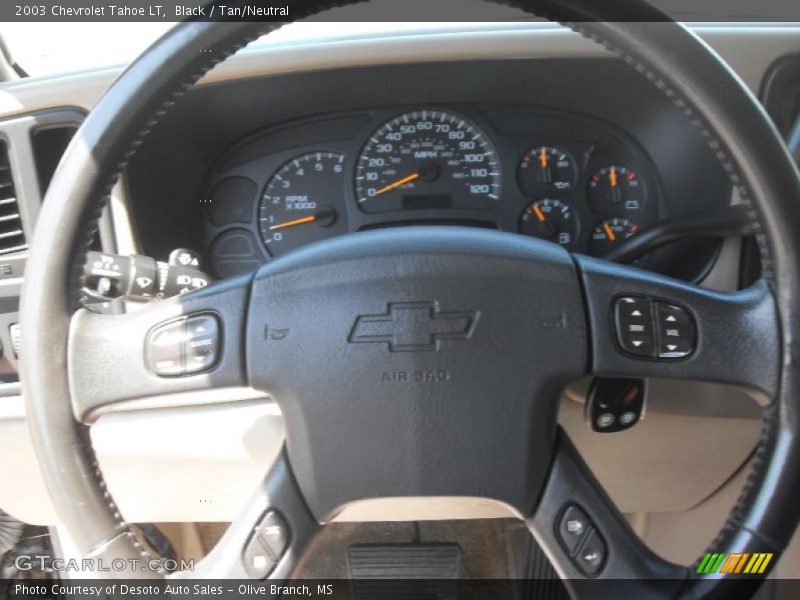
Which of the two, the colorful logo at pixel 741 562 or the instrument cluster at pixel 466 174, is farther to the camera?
the instrument cluster at pixel 466 174

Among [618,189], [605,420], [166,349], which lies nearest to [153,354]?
[166,349]

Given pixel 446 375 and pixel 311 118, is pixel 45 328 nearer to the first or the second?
pixel 446 375

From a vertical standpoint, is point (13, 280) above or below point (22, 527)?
above

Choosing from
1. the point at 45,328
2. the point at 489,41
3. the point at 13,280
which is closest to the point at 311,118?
the point at 489,41

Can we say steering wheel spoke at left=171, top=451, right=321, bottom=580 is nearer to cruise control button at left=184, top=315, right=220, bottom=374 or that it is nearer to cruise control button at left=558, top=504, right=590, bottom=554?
cruise control button at left=184, top=315, right=220, bottom=374

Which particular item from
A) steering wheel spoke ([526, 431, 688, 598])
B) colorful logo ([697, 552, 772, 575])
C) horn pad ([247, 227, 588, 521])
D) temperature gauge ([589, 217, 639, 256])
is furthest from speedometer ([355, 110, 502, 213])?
colorful logo ([697, 552, 772, 575])

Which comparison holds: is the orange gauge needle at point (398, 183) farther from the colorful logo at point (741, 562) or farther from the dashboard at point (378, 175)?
the colorful logo at point (741, 562)

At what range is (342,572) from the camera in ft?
6.39

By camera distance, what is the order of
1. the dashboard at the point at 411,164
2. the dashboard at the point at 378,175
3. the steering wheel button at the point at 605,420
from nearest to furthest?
the steering wheel button at the point at 605,420 → the dashboard at the point at 378,175 → the dashboard at the point at 411,164

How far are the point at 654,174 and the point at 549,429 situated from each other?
0.80 meters

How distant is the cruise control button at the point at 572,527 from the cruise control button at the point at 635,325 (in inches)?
7.4

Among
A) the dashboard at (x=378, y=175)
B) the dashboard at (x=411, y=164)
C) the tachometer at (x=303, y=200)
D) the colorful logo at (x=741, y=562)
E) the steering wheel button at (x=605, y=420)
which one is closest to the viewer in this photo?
the colorful logo at (x=741, y=562)

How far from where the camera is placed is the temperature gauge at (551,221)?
1547 millimetres

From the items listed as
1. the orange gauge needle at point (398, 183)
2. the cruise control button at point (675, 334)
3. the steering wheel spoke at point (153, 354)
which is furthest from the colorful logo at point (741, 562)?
the orange gauge needle at point (398, 183)
